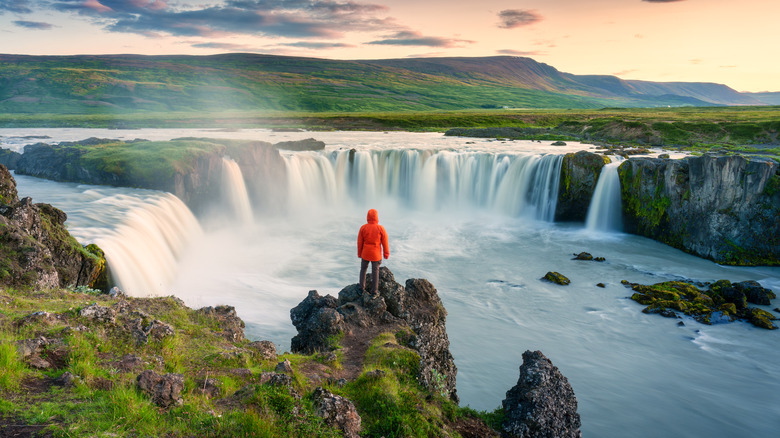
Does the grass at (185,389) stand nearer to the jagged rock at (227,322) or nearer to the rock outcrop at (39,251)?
the jagged rock at (227,322)

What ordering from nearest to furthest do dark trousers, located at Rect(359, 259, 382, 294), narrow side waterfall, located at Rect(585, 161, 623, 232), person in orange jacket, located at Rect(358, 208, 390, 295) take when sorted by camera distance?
person in orange jacket, located at Rect(358, 208, 390, 295), dark trousers, located at Rect(359, 259, 382, 294), narrow side waterfall, located at Rect(585, 161, 623, 232)

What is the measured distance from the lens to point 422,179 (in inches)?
1618

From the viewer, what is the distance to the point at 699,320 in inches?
720

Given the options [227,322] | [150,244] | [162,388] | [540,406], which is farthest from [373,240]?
A: [150,244]

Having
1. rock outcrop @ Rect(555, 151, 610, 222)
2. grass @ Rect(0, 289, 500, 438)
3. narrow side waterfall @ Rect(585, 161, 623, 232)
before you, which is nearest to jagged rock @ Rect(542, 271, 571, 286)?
narrow side waterfall @ Rect(585, 161, 623, 232)

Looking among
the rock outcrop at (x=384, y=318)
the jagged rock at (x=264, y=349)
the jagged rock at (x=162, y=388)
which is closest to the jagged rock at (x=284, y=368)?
the jagged rock at (x=264, y=349)

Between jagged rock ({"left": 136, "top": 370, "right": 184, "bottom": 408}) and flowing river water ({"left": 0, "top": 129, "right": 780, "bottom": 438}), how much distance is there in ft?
25.3

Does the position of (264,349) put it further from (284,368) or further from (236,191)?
(236,191)

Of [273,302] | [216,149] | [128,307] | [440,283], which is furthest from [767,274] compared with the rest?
[216,149]

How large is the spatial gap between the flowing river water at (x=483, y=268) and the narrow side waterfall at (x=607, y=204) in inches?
4.0

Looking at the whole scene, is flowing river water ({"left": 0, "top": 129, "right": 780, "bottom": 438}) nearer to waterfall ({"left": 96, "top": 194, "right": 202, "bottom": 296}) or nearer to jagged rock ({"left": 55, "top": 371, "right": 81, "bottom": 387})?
waterfall ({"left": 96, "top": 194, "right": 202, "bottom": 296})

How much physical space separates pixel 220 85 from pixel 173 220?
18708 cm

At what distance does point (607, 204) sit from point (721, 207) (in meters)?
7.37

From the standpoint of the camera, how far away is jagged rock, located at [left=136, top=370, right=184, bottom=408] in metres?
6.33
